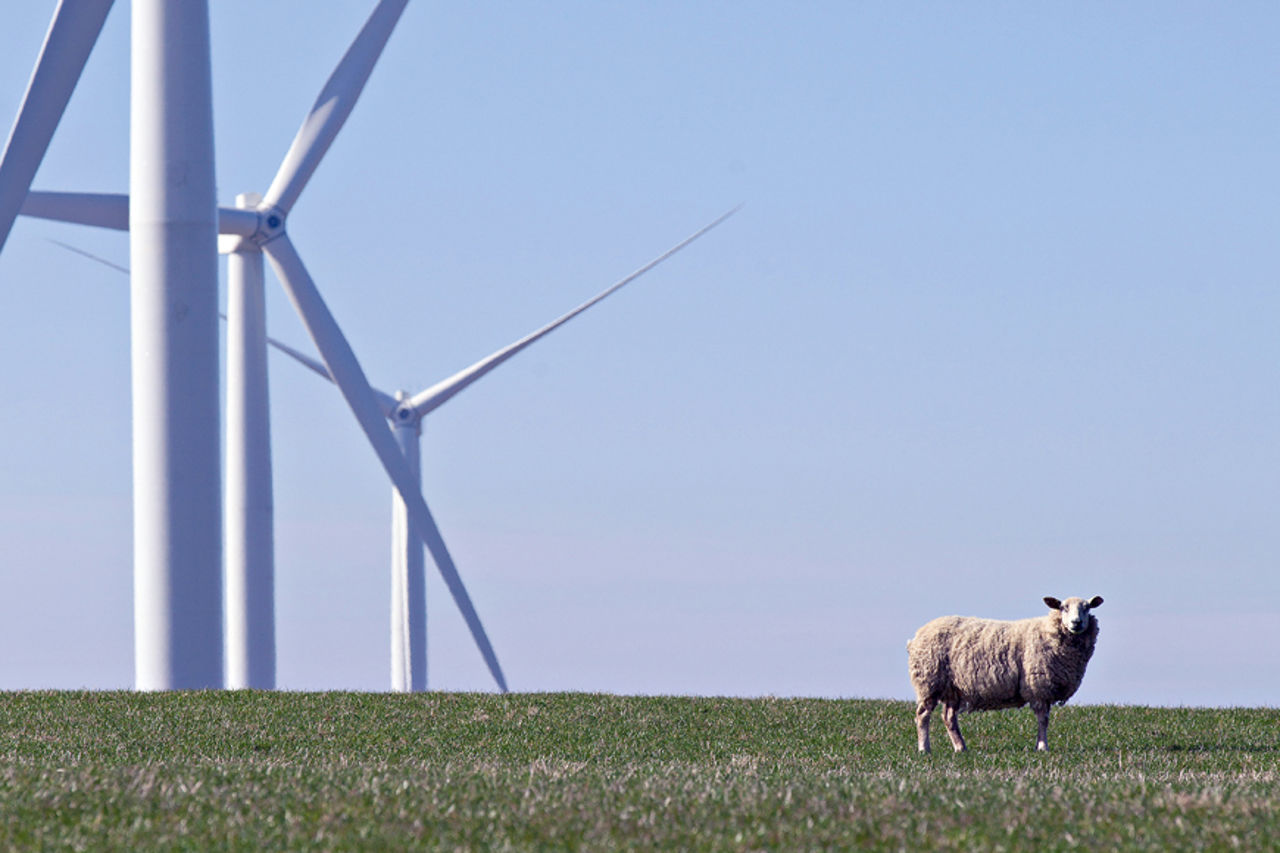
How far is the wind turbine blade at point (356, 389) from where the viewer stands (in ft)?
129

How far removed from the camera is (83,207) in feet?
127

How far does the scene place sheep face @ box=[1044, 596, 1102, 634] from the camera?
20609 mm

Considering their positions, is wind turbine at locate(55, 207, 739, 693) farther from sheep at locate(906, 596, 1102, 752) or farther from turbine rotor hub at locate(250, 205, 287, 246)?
sheep at locate(906, 596, 1102, 752)

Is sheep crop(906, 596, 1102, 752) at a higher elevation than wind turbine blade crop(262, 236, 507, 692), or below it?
below

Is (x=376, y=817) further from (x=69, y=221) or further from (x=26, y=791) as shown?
(x=69, y=221)

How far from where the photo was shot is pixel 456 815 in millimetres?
10648

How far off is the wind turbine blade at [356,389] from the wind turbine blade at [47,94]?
30.5 ft

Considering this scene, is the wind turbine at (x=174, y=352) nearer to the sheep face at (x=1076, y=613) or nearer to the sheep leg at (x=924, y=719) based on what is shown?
the sheep leg at (x=924, y=719)

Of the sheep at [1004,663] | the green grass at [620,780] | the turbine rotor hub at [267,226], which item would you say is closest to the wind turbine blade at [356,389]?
the turbine rotor hub at [267,226]

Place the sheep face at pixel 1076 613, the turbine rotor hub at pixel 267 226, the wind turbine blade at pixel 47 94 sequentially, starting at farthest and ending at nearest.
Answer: the turbine rotor hub at pixel 267 226 < the wind turbine blade at pixel 47 94 < the sheep face at pixel 1076 613

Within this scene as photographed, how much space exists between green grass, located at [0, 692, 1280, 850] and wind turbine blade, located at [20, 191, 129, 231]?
16.0m

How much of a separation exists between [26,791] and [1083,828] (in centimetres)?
731

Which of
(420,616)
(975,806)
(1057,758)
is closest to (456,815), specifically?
(975,806)

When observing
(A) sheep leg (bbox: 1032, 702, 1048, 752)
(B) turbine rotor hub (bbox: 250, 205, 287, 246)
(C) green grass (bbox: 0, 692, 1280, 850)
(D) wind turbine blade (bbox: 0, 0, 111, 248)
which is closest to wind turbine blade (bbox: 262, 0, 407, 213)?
(B) turbine rotor hub (bbox: 250, 205, 287, 246)
